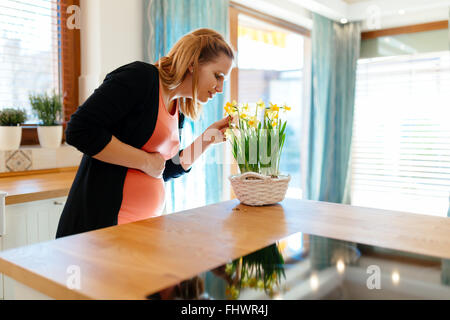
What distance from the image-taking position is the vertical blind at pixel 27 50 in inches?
95.2

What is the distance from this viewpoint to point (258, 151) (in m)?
1.40

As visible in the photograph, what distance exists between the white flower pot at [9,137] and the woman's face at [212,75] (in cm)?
124

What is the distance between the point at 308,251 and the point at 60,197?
140cm

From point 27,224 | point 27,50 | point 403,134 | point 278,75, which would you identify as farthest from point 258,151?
point 278,75

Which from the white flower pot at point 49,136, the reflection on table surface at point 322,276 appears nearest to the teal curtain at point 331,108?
the white flower pot at point 49,136

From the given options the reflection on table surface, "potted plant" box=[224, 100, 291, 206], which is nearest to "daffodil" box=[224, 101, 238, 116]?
"potted plant" box=[224, 100, 291, 206]

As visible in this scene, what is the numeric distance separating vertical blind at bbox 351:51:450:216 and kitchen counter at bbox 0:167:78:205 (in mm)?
3577

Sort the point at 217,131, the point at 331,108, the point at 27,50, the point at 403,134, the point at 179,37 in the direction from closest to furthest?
the point at 217,131, the point at 27,50, the point at 179,37, the point at 403,134, the point at 331,108

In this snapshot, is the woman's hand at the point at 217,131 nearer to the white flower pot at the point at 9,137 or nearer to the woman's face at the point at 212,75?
the woman's face at the point at 212,75

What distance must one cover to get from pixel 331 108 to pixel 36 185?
12.0 feet

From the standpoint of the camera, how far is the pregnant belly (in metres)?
1.38

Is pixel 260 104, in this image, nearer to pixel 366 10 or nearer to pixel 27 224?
pixel 27 224
